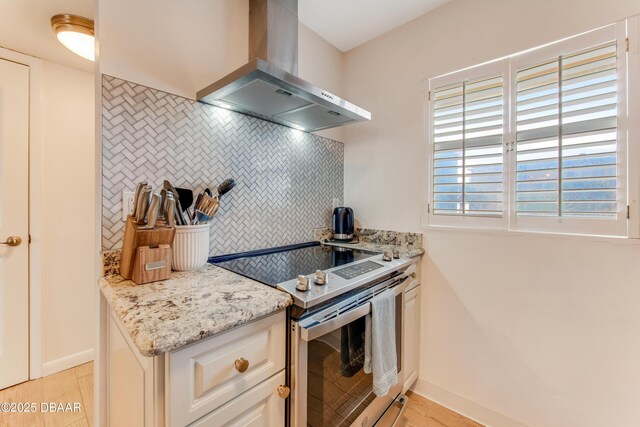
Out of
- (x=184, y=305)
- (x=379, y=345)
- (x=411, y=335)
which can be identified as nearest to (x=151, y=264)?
(x=184, y=305)

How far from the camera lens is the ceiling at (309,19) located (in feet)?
4.43

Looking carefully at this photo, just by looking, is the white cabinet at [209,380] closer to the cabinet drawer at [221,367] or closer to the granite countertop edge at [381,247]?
the cabinet drawer at [221,367]

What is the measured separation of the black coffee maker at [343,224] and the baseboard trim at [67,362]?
2.13 metres

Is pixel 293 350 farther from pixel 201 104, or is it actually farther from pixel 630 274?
pixel 630 274

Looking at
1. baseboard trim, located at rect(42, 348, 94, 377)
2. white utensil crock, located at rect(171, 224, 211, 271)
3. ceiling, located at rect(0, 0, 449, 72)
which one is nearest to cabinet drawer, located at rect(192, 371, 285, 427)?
white utensil crock, located at rect(171, 224, 211, 271)

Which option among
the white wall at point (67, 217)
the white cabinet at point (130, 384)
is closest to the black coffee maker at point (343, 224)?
the white cabinet at point (130, 384)

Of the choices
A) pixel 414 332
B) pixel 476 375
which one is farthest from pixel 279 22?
pixel 476 375

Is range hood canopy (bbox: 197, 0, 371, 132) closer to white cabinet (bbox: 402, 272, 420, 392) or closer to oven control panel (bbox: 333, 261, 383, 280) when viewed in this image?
oven control panel (bbox: 333, 261, 383, 280)

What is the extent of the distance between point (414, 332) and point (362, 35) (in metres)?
2.08

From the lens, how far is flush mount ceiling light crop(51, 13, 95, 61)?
1.40m

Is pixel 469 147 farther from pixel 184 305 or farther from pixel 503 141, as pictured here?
pixel 184 305

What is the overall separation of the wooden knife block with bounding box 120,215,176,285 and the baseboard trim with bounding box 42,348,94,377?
66.8 inches

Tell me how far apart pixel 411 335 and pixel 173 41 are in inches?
78.6

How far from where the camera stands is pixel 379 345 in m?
1.14
